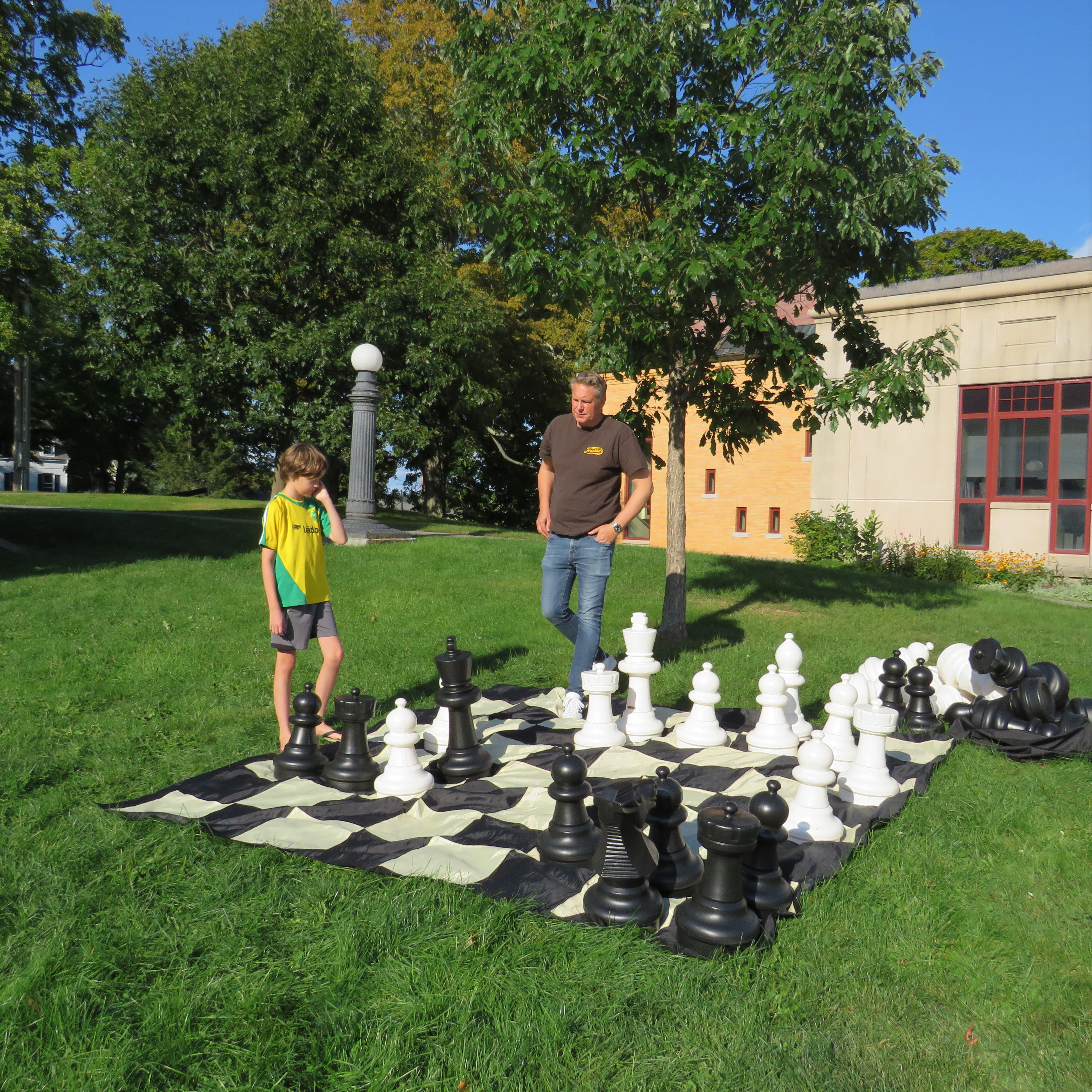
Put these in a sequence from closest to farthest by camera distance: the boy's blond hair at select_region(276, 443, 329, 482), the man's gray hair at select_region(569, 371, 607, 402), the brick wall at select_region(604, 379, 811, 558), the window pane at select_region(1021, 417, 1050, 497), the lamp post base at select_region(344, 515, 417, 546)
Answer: the boy's blond hair at select_region(276, 443, 329, 482), the man's gray hair at select_region(569, 371, 607, 402), the lamp post base at select_region(344, 515, 417, 546), the window pane at select_region(1021, 417, 1050, 497), the brick wall at select_region(604, 379, 811, 558)

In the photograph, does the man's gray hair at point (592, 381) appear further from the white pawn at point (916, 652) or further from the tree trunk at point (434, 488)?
the tree trunk at point (434, 488)

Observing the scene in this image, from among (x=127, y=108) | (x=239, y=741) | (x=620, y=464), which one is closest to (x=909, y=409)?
(x=620, y=464)

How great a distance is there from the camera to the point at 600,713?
4398 millimetres

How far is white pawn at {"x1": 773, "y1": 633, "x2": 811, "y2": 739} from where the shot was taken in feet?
14.8

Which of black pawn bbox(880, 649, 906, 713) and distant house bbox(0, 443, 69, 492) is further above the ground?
distant house bbox(0, 443, 69, 492)

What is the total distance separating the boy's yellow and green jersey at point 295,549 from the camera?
433 centimetres

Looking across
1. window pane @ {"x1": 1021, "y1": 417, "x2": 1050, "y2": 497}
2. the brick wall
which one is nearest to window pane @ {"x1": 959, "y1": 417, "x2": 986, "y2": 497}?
window pane @ {"x1": 1021, "y1": 417, "x2": 1050, "y2": 497}

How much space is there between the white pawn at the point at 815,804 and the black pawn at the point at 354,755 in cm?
176

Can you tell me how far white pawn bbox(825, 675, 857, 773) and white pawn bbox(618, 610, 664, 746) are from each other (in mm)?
919

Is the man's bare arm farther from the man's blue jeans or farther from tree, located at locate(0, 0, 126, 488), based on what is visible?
tree, located at locate(0, 0, 126, 488)

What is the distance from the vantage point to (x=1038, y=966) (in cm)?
240

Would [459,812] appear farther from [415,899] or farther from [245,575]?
[245,575]

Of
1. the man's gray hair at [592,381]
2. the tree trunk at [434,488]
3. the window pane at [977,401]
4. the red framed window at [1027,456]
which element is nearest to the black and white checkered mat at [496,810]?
the man's gray hair at [592,381]

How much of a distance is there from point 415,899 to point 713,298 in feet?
22.4
